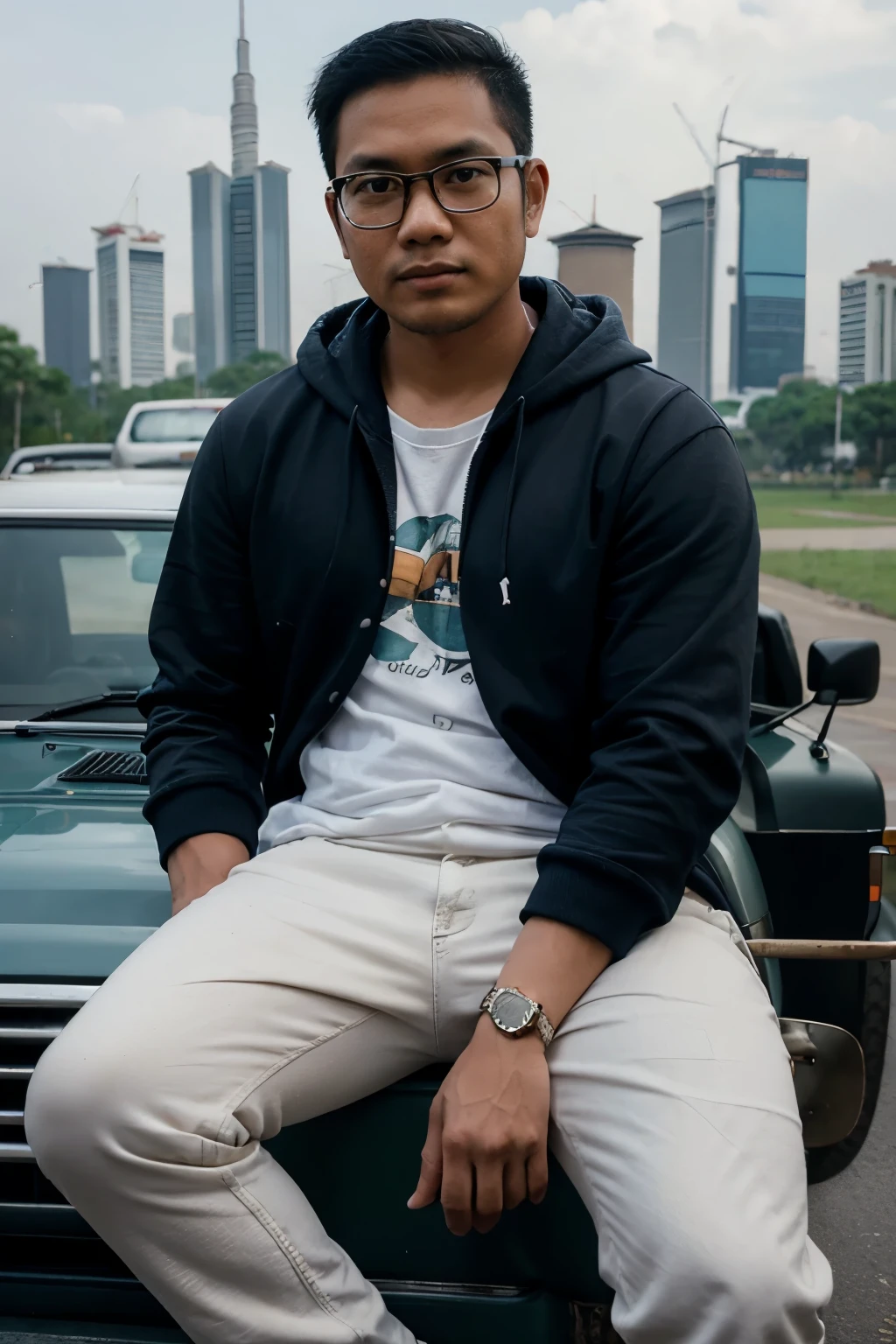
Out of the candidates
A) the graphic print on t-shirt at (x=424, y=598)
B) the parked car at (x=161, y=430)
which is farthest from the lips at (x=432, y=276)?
the parked car at (x=161, y=430)

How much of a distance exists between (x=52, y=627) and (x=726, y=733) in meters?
1.95

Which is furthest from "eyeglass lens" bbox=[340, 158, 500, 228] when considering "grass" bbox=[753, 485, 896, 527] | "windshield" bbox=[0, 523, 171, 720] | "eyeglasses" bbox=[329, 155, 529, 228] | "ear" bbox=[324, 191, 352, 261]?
"grass" bbox=[753, 485, 896, 527]

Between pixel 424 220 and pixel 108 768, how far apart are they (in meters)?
1.30

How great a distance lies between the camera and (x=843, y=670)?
120 inches

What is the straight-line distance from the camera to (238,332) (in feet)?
90.5

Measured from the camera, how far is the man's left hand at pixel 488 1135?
169 cm

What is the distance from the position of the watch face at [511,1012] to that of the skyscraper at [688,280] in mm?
12140

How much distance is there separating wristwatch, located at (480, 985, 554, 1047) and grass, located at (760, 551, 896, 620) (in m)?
16.0

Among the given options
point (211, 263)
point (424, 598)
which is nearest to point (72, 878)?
point (424, 598)

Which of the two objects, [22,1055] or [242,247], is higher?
[242,247]

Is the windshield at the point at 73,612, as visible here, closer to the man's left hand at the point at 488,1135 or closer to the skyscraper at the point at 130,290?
the man's left hand at the point at 488,1135

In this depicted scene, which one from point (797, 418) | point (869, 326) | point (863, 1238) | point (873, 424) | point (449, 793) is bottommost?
point (863, 1238)

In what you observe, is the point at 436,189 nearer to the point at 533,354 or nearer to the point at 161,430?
the point at 533,354

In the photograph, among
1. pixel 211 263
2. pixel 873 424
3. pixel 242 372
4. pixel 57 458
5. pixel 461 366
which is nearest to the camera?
pixel 461 366
